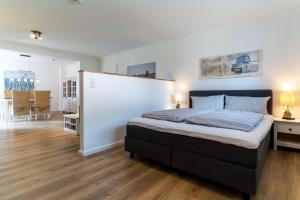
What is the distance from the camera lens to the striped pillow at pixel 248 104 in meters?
3.13

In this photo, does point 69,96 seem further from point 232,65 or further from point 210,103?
point 232,65

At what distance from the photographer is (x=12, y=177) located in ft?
6.61

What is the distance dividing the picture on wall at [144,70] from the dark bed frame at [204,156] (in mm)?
2841

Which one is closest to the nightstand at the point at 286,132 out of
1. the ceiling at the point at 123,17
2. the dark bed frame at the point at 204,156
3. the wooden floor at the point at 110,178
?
the wooden floor at the point at 110,178

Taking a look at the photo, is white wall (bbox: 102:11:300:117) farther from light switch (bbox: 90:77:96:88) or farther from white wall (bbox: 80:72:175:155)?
light switch (bbox: 90:77:96:88)

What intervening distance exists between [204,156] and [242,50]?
8.95ft

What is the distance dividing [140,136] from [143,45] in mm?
3562

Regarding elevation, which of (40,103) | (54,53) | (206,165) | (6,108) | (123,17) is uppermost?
(123,17)

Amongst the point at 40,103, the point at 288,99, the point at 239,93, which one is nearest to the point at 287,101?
the point at 288,99

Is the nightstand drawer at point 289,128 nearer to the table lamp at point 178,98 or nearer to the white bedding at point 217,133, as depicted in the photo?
the white bedding at point 217,133

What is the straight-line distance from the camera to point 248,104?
3.23 m

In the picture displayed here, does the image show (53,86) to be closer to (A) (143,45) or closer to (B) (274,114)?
(A) (143,45)

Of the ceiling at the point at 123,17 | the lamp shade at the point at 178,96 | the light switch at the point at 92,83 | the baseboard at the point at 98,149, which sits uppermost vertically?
the ceiling at the point at 123,17

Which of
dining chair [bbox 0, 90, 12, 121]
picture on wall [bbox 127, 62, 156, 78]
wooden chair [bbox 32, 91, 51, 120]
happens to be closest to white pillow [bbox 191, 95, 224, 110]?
picture on wall [bbox 127, 62, 156, 78]
